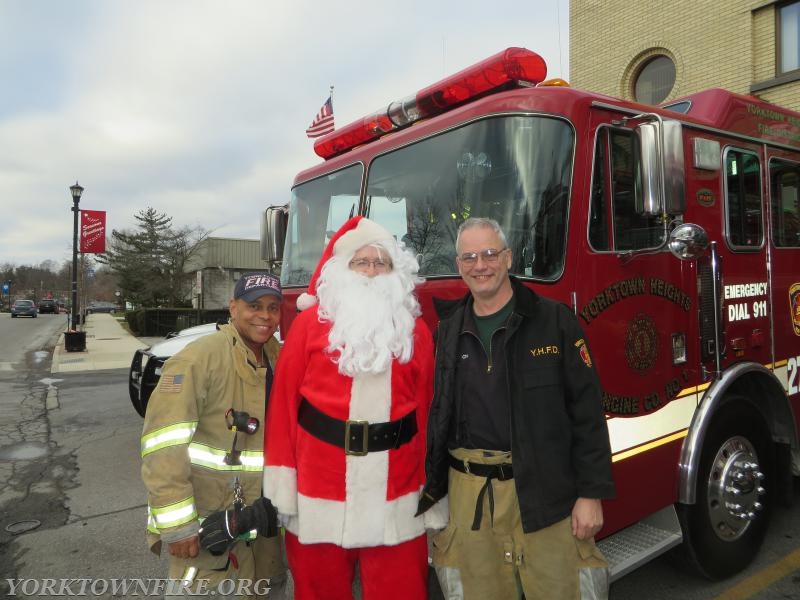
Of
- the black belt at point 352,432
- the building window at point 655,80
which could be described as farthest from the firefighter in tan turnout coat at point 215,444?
the building window at point 655,80

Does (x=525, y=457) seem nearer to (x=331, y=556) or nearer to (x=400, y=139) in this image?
(x=331, y=556)

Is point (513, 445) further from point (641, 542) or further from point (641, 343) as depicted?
point (641, 542)

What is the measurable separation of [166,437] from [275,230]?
8.22 ft

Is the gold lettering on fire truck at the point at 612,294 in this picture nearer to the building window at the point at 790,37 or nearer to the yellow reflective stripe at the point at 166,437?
the yellow reflective stripe at the point at 166,437

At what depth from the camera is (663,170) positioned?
8.13ft

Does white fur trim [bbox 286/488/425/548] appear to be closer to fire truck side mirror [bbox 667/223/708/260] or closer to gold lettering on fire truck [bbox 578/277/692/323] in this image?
gold lettering on fire truck [bbox 578/277/692/323]

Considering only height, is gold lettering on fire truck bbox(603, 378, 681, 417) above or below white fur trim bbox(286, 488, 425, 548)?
above

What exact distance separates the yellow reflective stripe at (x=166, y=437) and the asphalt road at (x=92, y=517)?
196 centimetres

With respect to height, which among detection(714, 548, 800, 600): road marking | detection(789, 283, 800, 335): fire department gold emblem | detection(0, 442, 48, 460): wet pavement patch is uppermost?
detection(789, 283, 800, 335): fire department gold emblem

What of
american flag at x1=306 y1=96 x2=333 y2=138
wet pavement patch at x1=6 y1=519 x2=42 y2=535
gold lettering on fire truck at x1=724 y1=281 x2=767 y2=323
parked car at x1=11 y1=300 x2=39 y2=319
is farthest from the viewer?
parked car at x1=11 y1=300 x2=39 y2=319

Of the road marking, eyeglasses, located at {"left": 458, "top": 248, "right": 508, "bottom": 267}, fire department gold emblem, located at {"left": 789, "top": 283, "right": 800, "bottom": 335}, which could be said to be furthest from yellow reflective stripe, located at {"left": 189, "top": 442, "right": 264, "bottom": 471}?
fire department gold emblem, located at {"left": 789, "top": 283, "right": 800, "bottom": 335}

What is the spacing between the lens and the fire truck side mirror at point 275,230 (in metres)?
4.33

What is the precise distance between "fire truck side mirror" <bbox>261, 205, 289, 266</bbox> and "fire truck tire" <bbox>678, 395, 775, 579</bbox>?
3030mm

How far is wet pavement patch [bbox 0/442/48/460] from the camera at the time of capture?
20.3 ft
